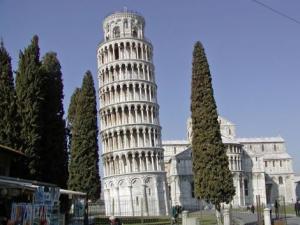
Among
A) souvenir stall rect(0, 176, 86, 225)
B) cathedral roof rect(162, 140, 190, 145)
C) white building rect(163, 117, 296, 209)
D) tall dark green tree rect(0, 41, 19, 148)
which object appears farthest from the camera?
cathedral roof rect(162, 140, 190, 145)

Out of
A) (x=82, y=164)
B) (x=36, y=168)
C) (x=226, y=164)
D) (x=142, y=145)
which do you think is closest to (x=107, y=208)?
(x=142, y=145)

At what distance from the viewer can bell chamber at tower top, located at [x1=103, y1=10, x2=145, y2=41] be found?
6738cm

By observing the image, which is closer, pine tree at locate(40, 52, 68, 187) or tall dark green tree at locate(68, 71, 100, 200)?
pine tree at locate(40, 52, 68, 187)

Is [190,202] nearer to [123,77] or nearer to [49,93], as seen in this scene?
[123,77]

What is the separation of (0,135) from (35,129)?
208cm

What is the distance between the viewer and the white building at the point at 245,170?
8331cm

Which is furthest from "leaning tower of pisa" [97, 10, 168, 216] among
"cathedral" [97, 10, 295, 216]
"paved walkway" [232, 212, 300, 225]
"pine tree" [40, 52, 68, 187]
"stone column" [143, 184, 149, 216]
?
"pine tree" [40, 52, 68, 187]

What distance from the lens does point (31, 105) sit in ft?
90.4

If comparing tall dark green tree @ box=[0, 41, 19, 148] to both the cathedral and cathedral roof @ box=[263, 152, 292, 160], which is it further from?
cathedral roof @ box=[263, 152, 292, 160]

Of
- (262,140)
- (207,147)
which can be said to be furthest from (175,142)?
(207,147)

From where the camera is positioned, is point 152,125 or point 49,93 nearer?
point 49,93

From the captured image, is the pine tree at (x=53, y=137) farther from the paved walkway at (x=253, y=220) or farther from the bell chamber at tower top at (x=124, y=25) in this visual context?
the bell chamber at tower top at (x=124, y=25)

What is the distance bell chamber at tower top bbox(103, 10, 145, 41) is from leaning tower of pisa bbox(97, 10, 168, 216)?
0.25 m

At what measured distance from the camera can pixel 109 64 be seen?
6531cm
